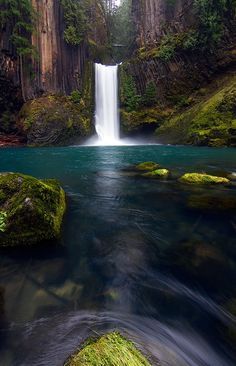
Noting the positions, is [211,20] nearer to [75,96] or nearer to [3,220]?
[75,96]

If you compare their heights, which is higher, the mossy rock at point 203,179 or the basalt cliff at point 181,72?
the basalt cliff at point 181,72

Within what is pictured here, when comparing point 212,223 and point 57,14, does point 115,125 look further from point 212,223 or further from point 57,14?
point 212,223

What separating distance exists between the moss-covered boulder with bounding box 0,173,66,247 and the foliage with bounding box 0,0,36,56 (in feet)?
99.1

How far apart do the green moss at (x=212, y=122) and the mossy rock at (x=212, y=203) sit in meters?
19.5

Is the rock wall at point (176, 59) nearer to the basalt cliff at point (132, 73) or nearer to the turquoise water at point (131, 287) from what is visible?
the basalt cliff at point (132, 73)

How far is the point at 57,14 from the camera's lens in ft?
114

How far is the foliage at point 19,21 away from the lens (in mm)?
30542

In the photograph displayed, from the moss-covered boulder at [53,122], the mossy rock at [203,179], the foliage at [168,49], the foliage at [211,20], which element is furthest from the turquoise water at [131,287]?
the foliage at [168,49]

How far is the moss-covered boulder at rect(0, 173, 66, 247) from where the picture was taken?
540 centimetres

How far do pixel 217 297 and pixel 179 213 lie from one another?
365 cm

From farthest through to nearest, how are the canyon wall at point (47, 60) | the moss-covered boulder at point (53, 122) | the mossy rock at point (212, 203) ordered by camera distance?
the canyon wall at point (47, 60), the moss-covered boulder at point (53, 122), the mossy rock at point (212, 203)

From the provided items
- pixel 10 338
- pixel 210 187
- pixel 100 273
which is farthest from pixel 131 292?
pixel 210 187

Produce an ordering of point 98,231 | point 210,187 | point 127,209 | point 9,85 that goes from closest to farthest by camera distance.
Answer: point 98,231
point 127,209
point 210,187
point 9,85

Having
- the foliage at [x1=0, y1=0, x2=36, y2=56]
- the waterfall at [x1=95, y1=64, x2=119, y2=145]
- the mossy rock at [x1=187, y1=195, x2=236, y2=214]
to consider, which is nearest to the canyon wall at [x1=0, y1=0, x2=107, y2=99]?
the foliage at [x1=0, y1=0, x2=36, y2=56]
